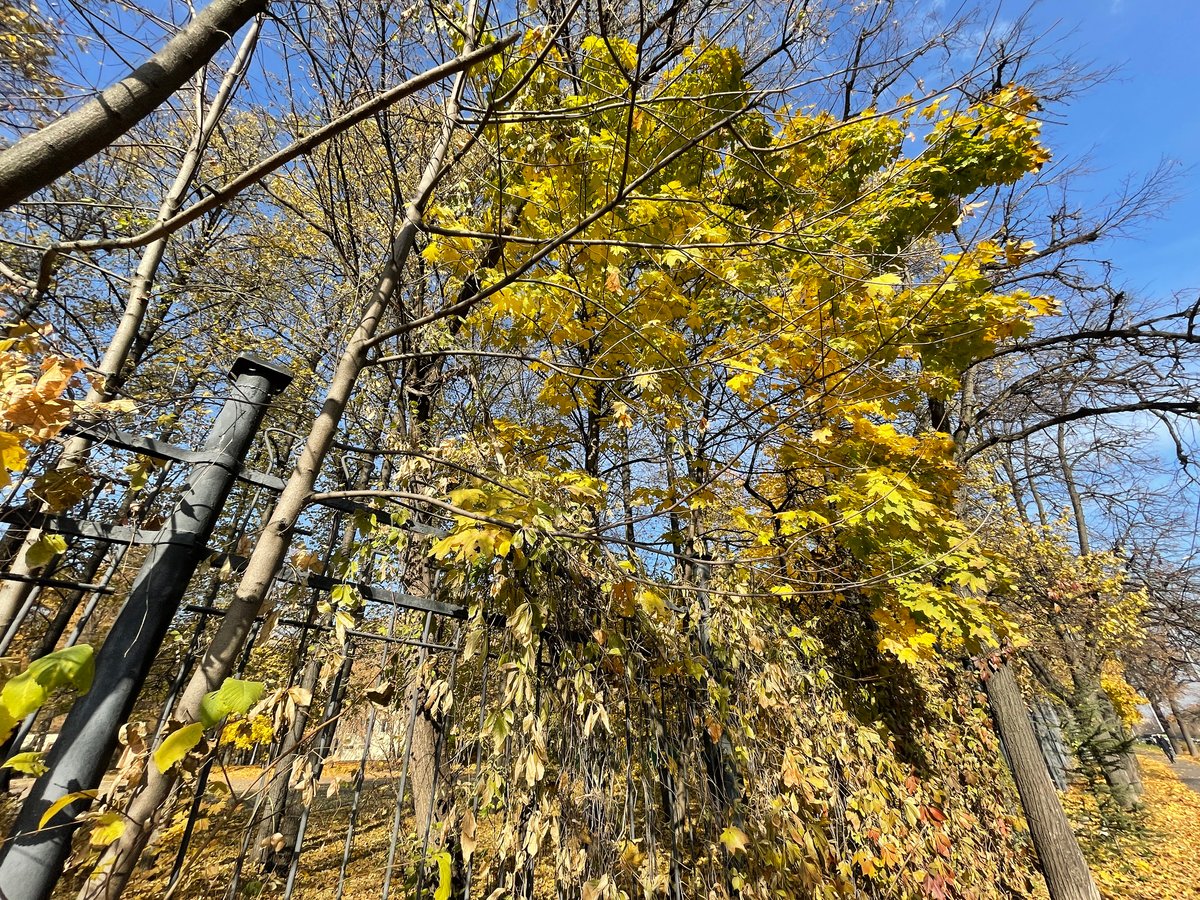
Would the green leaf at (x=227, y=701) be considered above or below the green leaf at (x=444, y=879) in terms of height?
above

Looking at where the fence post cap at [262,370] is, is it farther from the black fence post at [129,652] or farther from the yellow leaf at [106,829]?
the yellow leaf at [106,829]

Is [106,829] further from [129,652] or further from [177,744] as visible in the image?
[129,652]

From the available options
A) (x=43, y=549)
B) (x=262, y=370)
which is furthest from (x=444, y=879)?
(x=262, y=370)

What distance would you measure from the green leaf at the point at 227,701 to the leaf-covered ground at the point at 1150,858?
1043cm

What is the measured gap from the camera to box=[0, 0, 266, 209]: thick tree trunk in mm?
1194

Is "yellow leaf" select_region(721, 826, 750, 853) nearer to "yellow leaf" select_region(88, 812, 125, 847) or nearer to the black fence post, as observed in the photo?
"yellow leaf" select_region(88, 812, 125, 847)

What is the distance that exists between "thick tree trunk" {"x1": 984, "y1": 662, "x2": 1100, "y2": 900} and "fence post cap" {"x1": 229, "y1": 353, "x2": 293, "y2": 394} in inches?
265

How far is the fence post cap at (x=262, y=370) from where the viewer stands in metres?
1.58

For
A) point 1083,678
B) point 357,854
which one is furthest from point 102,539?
point 1083,678

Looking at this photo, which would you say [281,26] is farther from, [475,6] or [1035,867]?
[1035,867]

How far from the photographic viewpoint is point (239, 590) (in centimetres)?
147

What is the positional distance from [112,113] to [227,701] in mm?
1519

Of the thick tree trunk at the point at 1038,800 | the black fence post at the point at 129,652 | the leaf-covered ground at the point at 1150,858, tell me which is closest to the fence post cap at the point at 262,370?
the black fence post at the point at 129,652

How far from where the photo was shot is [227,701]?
1092 mm
